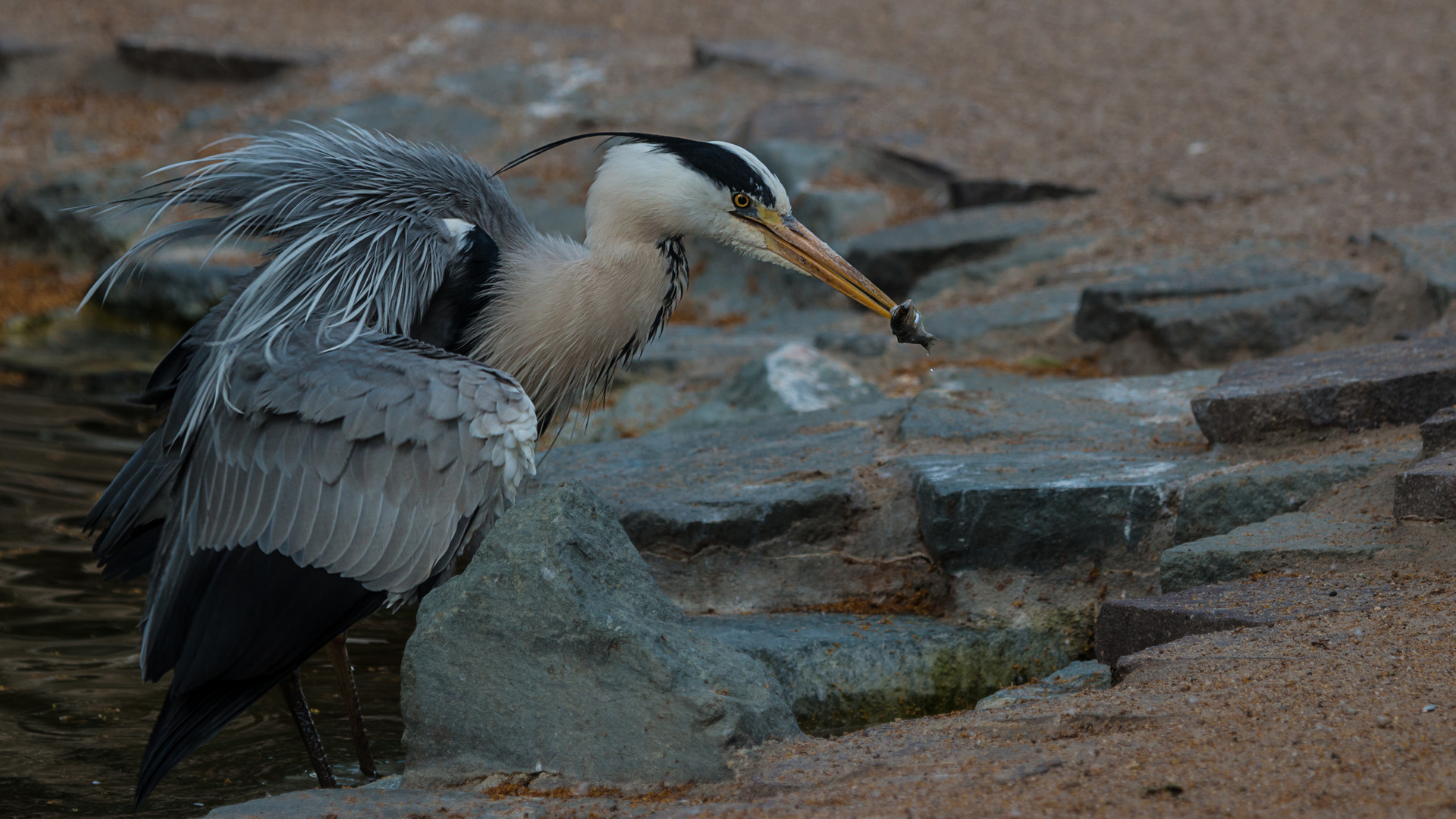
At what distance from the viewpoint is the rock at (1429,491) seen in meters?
3.00

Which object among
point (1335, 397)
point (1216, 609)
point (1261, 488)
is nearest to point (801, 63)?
point (1335, 397)

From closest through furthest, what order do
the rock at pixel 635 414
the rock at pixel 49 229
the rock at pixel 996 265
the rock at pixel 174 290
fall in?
the rock at pixel 635 414
the rock at pixel 996 265
the rock at pixel 174 290
the rock at pixel 49 229

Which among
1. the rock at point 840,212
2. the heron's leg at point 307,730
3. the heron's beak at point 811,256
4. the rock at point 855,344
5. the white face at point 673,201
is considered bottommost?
the heron's leg at point 307,730

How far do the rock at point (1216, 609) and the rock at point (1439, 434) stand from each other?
19.1 inches

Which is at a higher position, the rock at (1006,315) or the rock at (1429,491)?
the rock at (1429,491)

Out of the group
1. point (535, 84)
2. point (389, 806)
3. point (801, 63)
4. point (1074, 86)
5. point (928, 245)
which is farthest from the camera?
point (535, 84)

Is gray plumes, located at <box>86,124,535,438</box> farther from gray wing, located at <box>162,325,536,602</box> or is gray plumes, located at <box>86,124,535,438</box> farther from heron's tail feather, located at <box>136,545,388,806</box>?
heron's tail feather, located at <box>136,545,388,806</box>

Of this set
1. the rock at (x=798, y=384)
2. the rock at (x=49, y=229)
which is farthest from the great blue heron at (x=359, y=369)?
the rock at (x=49, y=229)

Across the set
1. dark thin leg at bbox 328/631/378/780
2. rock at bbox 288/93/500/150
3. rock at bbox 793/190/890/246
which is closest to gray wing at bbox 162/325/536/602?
dark thin leg at bbox 328/631/378/780

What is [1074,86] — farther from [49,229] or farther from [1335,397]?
[49,229]

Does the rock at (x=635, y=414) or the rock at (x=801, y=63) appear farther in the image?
the rock at (x=801, y=63)

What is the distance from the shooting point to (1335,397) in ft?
12.5

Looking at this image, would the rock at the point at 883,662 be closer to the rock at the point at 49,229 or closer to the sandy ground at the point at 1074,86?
the sandy ground at the point at 1074,86

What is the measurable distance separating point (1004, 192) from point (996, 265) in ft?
3.33
